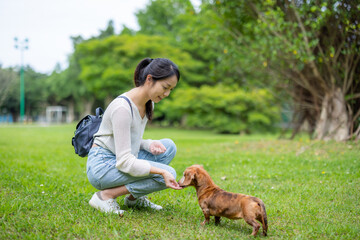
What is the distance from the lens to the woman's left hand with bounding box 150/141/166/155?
3463 mm

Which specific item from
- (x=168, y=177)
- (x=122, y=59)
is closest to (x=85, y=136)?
(x=168, y=177)

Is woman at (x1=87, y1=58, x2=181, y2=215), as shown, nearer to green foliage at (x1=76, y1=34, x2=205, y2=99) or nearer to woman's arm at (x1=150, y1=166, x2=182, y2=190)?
woman's arm at (x1=150, y1=166, x2=182, y2=190)

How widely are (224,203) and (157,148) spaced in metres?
0.97

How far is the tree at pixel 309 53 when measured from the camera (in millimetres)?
8039

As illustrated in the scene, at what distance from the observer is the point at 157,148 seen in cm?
347

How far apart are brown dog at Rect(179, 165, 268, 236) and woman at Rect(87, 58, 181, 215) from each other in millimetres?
224

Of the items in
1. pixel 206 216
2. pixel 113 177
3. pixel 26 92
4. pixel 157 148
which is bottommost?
pixel 206 216

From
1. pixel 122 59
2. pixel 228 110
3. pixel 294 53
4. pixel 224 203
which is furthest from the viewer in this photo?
pixel 122 59

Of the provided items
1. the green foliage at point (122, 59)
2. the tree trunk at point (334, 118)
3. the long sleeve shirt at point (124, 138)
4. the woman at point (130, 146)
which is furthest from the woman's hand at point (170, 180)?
the green foliage at point (122, 59)

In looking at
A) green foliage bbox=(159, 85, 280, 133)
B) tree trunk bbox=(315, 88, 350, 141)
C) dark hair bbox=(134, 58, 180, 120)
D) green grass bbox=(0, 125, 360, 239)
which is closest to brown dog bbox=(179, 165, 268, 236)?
green grass bbox=(0, 125, 360, 239)

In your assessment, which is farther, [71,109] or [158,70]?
[71,109]

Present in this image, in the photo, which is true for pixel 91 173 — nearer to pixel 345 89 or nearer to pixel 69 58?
pixel 345 89

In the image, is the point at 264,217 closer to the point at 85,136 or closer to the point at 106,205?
the point at 106,205

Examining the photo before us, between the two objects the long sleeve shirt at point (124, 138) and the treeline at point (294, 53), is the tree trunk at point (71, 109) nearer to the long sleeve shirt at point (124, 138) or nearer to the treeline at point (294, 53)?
the treeline at point (294, 53)
